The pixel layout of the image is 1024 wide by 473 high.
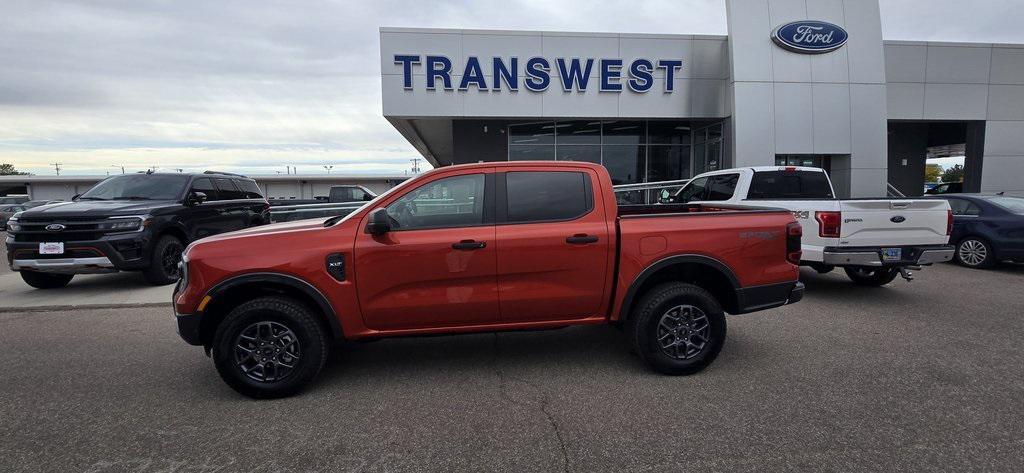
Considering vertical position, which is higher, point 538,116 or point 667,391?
point 538,116

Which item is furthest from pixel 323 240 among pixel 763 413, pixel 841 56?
pixel 841 56

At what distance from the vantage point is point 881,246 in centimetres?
595

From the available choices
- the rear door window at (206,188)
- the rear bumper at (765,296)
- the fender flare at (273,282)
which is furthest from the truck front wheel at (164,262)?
the rear bumper at (765,296)

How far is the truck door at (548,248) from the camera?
3.79 m

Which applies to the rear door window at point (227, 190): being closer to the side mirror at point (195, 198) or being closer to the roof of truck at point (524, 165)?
the side mirror at point (195, 198)

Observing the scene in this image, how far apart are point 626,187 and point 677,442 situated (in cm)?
1232

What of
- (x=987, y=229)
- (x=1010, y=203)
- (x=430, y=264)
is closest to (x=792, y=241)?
(x=430, y=264)

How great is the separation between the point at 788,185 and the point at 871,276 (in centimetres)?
180

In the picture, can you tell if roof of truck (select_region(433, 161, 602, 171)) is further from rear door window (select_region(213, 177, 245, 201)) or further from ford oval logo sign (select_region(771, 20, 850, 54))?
ford oval logo sign (select_region(771, 20, 850, 54))

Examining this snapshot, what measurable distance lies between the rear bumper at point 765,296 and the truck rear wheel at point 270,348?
3.33 metres

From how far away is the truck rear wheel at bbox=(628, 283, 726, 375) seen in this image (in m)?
3.93

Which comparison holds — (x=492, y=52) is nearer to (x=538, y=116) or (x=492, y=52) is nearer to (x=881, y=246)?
(x=538, y=116)

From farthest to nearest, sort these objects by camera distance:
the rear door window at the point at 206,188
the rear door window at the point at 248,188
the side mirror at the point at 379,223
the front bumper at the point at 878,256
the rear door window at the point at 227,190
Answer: the rear door window at the point at 248,188, the rear door window at the point at 227,190, the rear door window at the point at 206,188, the front bumper at the point at 878,256, the side mirror at the point at 379,223

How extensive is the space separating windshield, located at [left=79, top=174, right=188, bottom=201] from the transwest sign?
25.0ft
